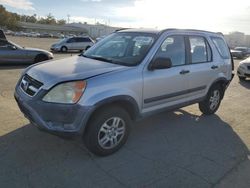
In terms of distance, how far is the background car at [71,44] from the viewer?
24.2m

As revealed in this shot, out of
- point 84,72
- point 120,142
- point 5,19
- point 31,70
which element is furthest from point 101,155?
point 5,19

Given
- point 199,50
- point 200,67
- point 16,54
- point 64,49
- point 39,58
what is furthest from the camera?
point 64,49

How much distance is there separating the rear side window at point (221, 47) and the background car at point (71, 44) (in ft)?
62.8

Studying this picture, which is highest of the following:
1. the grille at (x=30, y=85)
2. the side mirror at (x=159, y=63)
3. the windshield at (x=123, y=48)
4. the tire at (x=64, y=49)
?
the windshield at (x=123, y=48)

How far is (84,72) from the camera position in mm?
3662

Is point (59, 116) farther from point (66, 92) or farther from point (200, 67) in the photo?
point (200, 67)

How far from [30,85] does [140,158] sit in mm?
1894

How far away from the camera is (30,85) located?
382cm

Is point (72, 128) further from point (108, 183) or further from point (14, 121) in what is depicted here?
point (14, 121)

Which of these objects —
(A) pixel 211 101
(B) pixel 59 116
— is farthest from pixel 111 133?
(A) pixel 211 101

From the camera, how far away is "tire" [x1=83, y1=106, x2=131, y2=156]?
3.65 m

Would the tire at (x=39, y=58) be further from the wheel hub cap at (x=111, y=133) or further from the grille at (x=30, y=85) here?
the wheel hub cap at (x=111, y=133)

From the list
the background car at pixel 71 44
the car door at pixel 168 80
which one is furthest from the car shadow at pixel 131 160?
the background car at pixel 71 44

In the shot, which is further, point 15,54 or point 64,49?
point 64,49
